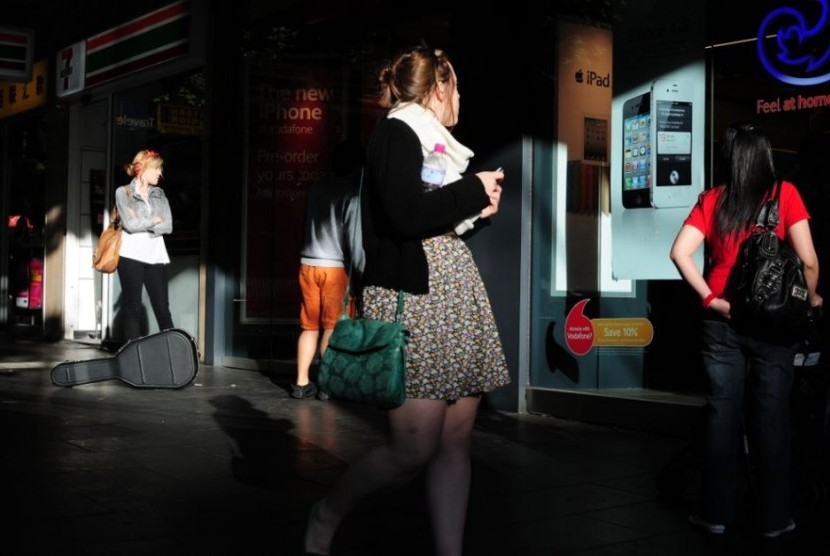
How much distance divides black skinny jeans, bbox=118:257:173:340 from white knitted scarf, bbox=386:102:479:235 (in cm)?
644

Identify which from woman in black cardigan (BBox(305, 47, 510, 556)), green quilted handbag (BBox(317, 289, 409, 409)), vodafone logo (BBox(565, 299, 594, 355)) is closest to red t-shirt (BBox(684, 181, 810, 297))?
woman in black cardigan (BBox(305, 47, 510, 556))

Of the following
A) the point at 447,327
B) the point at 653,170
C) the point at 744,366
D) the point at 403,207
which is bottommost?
the point at 744,366

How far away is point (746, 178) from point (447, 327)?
173 cm

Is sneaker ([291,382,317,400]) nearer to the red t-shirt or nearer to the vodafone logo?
the vodafone logo

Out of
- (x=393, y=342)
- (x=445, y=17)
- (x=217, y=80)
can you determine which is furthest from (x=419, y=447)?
(x=217, y=80)

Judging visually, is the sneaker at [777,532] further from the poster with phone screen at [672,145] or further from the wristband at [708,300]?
the poster with phone screen at [672,145]

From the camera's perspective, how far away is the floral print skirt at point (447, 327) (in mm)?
3576

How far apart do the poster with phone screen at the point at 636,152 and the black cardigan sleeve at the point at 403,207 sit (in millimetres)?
4245

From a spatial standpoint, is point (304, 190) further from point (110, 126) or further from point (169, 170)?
point (110, 126)

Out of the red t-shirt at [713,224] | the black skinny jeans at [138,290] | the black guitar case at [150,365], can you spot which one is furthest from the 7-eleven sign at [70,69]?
the red t-shirt at [713,224]

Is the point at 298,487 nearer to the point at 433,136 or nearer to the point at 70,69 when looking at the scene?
the point at 433,136

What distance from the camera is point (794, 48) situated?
6.75m

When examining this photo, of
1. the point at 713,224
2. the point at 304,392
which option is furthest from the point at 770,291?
the point at 304,392

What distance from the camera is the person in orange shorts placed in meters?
8.42
